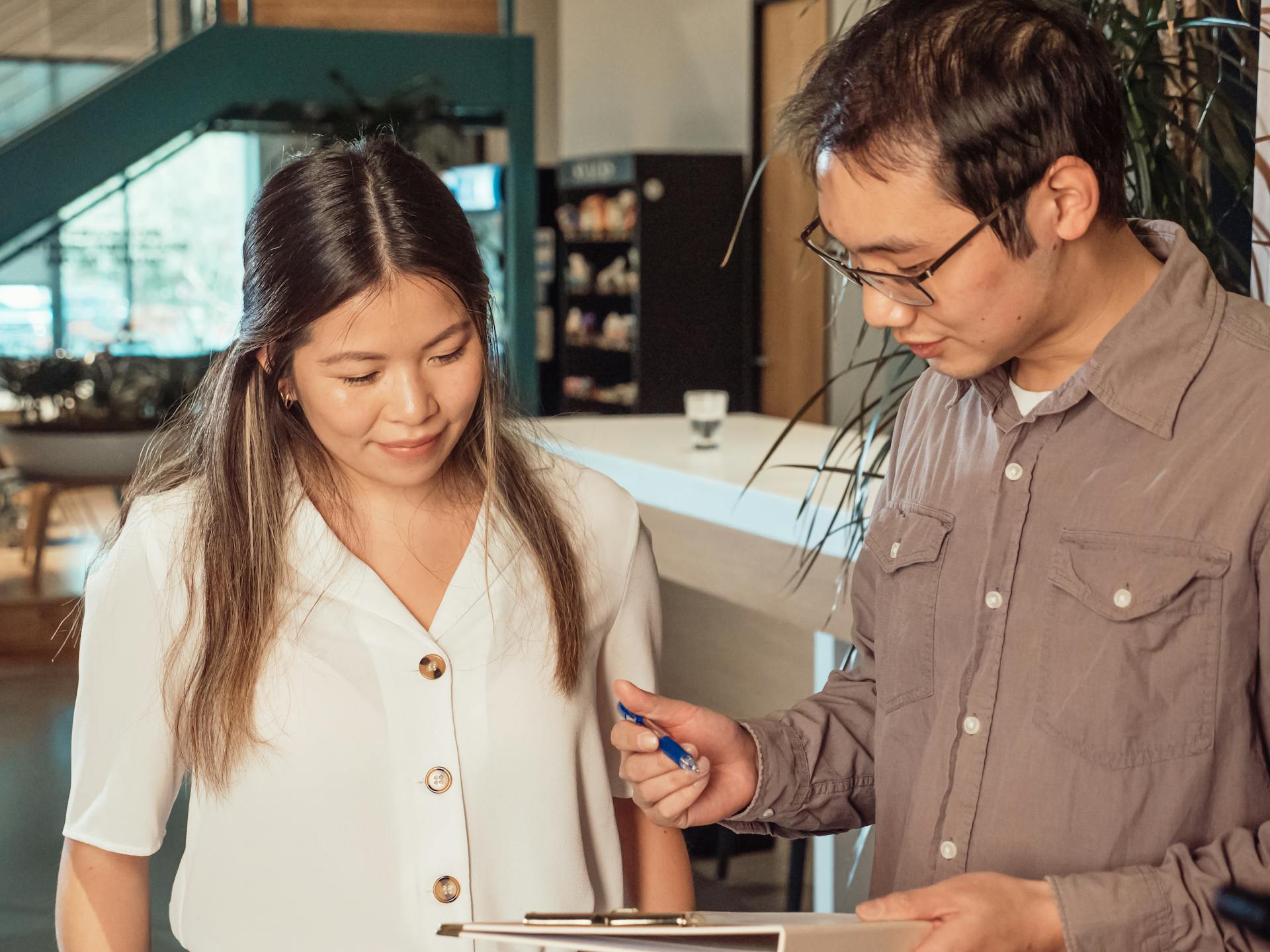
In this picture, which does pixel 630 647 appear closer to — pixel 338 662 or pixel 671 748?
pixel 671 748

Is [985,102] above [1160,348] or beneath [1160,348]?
above

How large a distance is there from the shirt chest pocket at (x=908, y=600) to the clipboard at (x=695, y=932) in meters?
0.33

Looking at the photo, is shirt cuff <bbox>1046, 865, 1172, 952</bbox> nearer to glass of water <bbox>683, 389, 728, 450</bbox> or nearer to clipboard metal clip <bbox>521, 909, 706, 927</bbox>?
clipboard metal clip <bbox>521, 909, 706, 927</bbox>

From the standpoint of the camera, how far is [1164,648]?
3.96 ft

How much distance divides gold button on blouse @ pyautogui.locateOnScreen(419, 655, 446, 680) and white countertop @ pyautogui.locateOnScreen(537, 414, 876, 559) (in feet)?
4.24

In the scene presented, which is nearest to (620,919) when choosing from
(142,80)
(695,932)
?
(695,932)

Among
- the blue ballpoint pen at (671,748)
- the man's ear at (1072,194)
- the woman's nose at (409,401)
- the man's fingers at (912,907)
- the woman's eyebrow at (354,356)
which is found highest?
the man's ear at (1072,194)

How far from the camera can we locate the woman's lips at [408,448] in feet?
4.75

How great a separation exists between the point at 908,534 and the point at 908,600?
0.07 m

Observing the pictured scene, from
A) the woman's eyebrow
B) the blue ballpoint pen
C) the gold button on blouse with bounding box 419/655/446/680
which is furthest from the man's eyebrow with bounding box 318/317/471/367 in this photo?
the blue ballpoint pen

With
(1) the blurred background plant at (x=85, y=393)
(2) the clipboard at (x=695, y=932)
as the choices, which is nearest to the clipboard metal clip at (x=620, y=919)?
(2) the clipboard at (x=695, y=932)

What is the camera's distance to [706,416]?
420 cm

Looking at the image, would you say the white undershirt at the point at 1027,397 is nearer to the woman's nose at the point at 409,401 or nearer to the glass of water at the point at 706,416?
the woman's nose at the point at 409,401

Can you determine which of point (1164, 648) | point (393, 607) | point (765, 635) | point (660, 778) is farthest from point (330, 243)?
point (765, 635)
